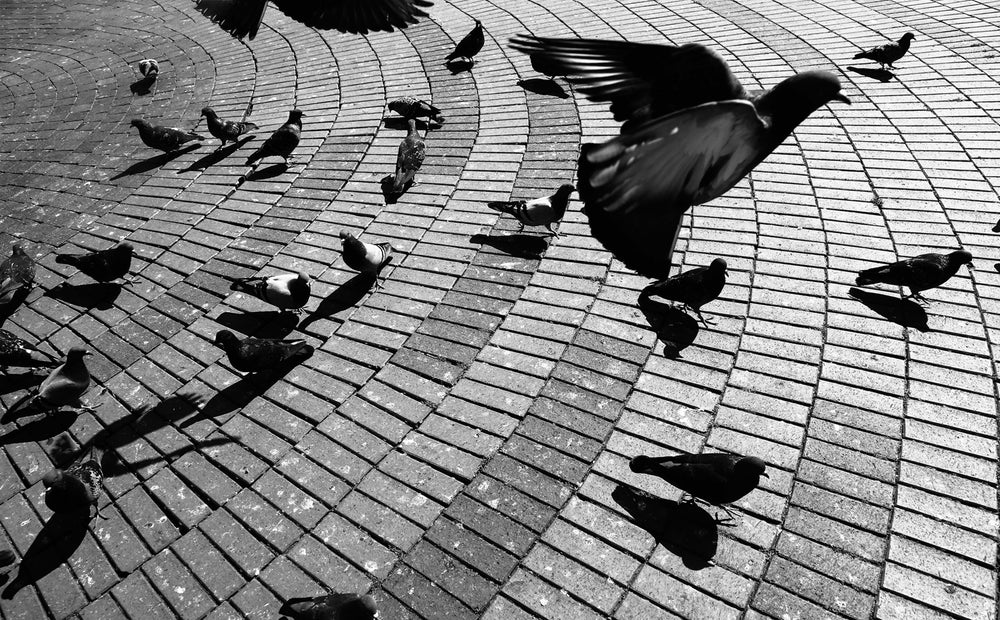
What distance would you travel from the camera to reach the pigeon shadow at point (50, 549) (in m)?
3.48

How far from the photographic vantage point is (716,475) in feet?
10.6

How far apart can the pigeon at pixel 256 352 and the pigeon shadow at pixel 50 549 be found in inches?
54.1

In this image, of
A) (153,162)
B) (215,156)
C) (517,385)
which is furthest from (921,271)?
(153,162)

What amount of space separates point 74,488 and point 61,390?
42.5 inches

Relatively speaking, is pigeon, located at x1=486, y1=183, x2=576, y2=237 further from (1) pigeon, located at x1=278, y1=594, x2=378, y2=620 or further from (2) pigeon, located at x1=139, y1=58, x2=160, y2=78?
(2) pigeon, located at x1=139, y1=58, x2=160, y2=78

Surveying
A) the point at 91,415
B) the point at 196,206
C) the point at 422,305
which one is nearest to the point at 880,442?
the point at 422,305

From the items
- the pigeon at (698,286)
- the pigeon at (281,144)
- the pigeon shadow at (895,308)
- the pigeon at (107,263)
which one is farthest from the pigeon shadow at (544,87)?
the pigeon at (107,263)

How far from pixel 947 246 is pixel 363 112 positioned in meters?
6.91

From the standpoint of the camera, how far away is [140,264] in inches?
237

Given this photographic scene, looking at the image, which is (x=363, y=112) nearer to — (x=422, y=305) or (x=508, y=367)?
(x=422, y=305)

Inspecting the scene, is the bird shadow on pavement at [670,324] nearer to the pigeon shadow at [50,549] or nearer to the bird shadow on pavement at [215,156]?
the pigeon shadow at [50,549]

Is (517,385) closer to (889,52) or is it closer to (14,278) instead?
(14,278)

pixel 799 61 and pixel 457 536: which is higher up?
pixel 799 61

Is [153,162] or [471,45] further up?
[471,45]
